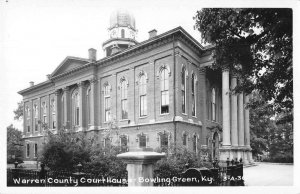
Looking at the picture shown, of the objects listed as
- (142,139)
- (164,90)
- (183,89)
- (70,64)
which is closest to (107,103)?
(142,139)

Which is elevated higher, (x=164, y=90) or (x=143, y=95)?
(x=164, y=90)

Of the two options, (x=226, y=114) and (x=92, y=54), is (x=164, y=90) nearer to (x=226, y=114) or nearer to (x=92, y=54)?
(x=226, y=114)

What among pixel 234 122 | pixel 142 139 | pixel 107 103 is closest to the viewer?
pixel 142 139

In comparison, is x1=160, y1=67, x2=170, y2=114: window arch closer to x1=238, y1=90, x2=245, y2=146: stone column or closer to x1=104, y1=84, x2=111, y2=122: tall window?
x1=104, y1=84, x2=111, y2=122: tall window

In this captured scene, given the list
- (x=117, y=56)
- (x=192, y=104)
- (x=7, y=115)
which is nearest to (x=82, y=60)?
(x=117, y=56)

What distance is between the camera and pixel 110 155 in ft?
36.2

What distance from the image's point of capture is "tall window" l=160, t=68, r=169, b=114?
725 inches

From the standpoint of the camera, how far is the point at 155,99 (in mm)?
18891

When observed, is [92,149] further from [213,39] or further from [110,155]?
[213,39]

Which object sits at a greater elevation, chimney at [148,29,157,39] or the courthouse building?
chimney at [148,29,157,39]

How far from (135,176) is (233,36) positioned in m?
4.91

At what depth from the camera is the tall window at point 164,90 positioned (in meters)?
18.4

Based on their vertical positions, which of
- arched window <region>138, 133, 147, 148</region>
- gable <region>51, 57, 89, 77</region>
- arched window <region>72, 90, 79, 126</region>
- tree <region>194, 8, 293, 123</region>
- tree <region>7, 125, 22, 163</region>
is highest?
gable <region>51, 57, 89, 77</region>

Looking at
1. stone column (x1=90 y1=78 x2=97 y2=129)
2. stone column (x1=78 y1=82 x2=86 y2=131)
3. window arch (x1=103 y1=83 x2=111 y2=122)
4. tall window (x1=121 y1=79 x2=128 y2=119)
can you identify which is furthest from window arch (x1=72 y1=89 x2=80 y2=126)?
tall window (x1=121 y1=79 x2=128 y2=119)
